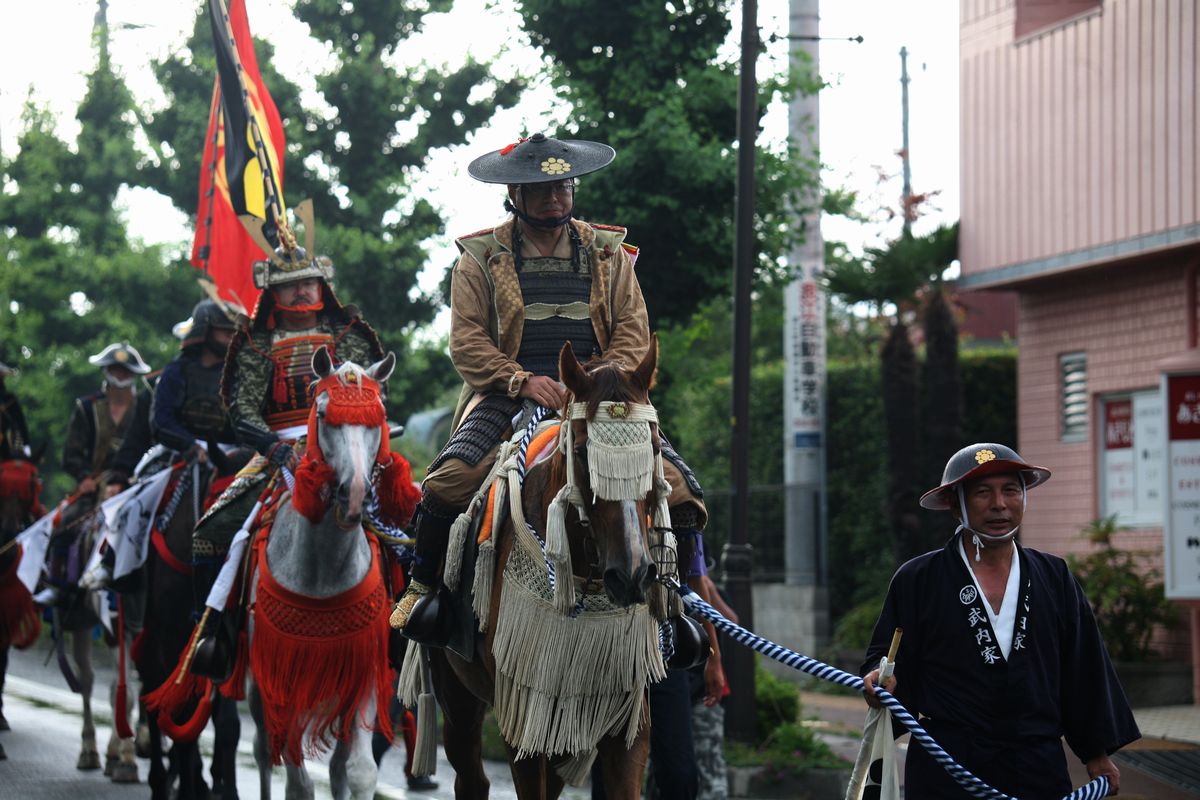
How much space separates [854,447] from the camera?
2242 centimetres

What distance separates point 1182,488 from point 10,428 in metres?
9.94

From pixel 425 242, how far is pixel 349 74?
227 centimetres

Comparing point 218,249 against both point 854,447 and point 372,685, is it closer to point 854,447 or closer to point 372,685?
point 372,685

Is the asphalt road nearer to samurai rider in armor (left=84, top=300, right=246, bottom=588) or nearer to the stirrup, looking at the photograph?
samurai rider in armor (left=84, top=300, right=246, bottom=588)

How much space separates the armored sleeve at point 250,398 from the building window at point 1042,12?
11493 millimetres

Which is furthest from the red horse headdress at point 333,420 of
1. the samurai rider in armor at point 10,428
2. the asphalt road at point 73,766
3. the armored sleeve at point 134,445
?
the samurai rider in armor at point 10,428

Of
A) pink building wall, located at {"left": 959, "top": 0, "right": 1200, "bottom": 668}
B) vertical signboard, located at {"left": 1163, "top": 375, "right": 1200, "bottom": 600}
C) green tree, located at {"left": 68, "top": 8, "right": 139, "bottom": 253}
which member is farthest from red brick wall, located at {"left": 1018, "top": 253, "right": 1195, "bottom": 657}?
green tree, located at {"left": 68, "top": 8, "right": 139, "bottom": 253}

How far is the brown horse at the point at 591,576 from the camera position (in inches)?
234

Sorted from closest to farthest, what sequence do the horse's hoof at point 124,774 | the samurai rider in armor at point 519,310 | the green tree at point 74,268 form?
the samurai rider in armor at point 519,310 → the horse's hoof at point 124,774 → the green tree at point 74,268

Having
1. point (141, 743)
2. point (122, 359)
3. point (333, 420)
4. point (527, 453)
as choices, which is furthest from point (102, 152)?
point (527, 453)

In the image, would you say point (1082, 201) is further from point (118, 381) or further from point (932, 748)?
point (932, 748)

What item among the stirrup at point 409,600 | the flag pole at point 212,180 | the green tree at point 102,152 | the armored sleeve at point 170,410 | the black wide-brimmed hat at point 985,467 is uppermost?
the green tree at point 102,152

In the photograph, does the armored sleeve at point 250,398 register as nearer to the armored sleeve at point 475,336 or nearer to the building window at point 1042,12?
the armored sleeve at point 475,336

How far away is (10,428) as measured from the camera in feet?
48.9
